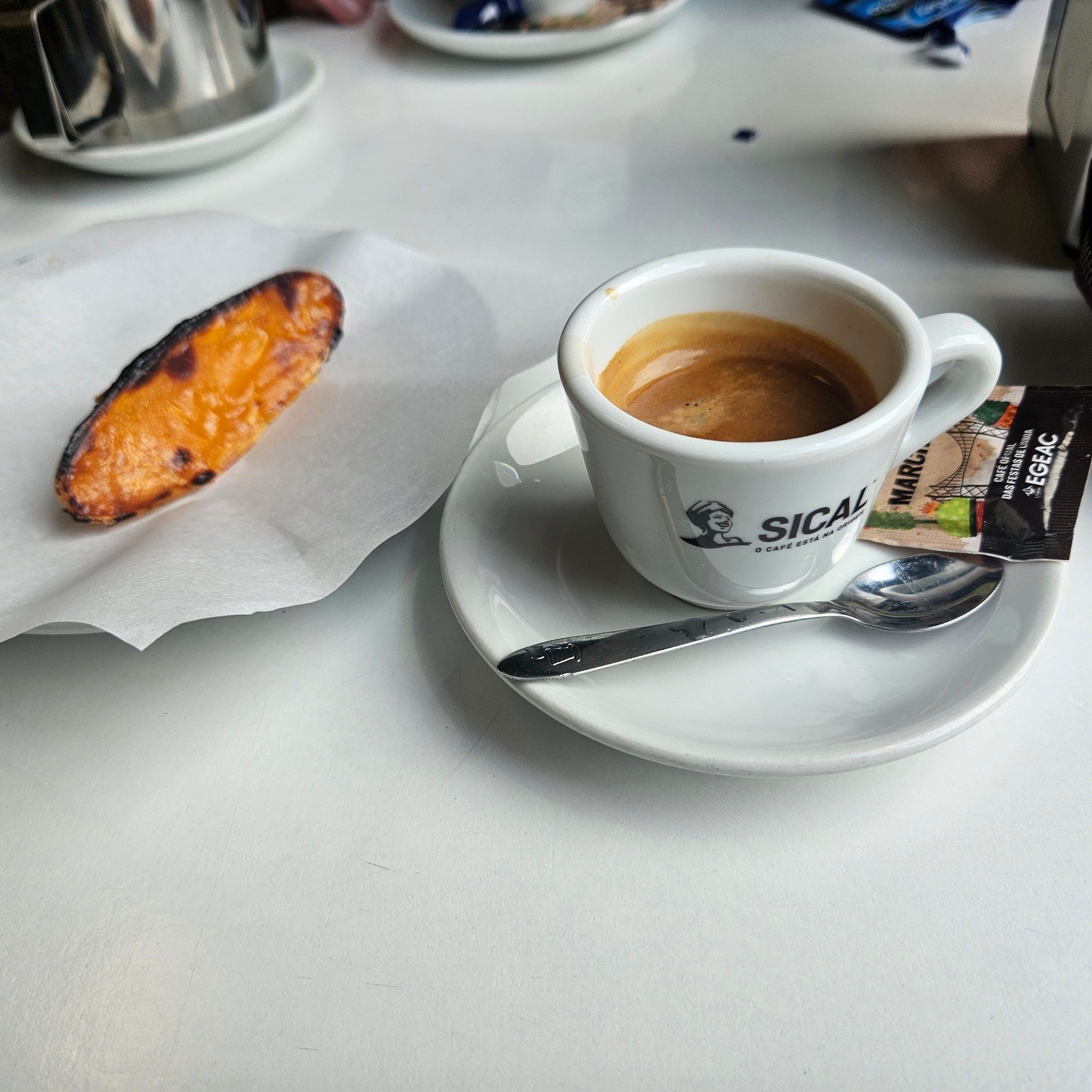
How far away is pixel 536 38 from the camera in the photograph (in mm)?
1236

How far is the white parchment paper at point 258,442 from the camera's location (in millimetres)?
588

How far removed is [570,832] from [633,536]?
0.17 meters

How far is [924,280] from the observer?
2.77 feet

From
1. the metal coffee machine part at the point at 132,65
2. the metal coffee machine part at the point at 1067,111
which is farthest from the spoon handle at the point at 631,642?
the metal coffee machine part at the point at 132,65

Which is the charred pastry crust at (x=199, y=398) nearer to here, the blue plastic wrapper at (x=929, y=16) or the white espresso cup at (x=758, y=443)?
the white espresso cup at (x=758, y=443)

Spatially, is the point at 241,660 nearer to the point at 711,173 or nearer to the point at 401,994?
the point at 401,994

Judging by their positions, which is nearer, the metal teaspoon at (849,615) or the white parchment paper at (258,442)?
the metal teaspoon at (849,615)

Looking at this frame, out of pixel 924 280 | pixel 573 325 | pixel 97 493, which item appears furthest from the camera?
pixel 924 280

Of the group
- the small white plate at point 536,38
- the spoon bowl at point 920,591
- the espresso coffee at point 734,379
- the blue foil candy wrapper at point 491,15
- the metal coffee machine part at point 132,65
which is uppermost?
the metal coffee machine part at point 132,65

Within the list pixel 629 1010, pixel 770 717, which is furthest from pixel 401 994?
pixel 770 717

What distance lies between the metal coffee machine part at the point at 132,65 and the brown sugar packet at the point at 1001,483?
858 millimetres

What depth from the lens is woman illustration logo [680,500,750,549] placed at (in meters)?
0.48

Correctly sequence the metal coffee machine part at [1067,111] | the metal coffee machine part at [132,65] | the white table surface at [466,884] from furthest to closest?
1. the metal coffee machine part at [132,65]
2. the metal coffee machine part at [1067,111]
3. the white table surface at [466,884]

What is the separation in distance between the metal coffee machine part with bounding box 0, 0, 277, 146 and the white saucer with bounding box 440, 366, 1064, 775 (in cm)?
66
